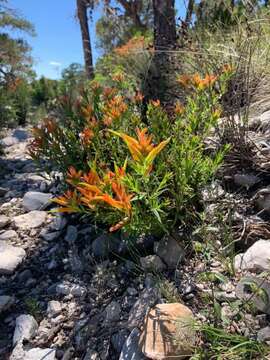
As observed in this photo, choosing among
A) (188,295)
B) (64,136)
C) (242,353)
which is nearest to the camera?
(242,353)

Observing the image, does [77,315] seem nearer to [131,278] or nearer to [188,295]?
[131,278]

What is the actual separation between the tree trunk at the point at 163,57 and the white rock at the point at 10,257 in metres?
2.38

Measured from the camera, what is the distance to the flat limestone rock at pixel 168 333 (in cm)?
144

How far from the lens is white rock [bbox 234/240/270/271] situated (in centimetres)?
172

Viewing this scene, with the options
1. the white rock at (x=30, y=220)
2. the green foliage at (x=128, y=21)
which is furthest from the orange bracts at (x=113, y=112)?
the green foliage at (x=128, y=21)

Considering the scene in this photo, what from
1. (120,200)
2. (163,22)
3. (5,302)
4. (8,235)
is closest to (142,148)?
(120,200)

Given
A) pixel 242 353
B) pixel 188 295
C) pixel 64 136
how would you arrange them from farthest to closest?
pixel 64 136, pixel 188 295, pixel 242 353

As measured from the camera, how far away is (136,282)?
6.40 feet

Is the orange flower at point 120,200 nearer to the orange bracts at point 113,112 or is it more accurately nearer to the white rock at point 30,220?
the orange bracts at point 113,112

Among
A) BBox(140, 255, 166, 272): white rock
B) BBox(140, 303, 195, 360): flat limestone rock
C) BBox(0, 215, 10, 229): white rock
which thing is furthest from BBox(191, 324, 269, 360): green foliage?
BBox(0, 215, 10, 229): white rock

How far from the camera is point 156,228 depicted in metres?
1.92

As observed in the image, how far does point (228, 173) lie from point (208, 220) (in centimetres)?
48

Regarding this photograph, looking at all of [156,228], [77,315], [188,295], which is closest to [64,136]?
[156,228]

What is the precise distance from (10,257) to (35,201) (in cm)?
83
